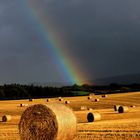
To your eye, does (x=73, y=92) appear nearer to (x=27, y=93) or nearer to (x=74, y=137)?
(x=27, y=93)

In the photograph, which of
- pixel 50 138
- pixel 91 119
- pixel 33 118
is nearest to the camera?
pixel 50 138

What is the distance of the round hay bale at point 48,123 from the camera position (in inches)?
667

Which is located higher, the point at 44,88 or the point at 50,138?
the point at 44,88

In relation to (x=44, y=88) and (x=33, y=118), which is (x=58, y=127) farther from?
(x=44, y=88)

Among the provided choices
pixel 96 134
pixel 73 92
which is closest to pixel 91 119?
pixel 96 134

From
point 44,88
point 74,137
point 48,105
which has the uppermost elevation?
point 44,88

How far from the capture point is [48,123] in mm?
17250

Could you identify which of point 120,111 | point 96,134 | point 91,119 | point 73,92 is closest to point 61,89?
point 73,92

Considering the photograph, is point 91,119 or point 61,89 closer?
point 91,119

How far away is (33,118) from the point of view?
59.0ft

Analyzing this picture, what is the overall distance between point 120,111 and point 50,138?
18.1 m

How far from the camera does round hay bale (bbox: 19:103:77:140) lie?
16953mm

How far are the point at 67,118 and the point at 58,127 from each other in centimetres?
56

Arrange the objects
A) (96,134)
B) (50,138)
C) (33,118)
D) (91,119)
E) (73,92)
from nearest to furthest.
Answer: (50,138) → (33,118) → (96,134) → (91,119) → (73,92)
